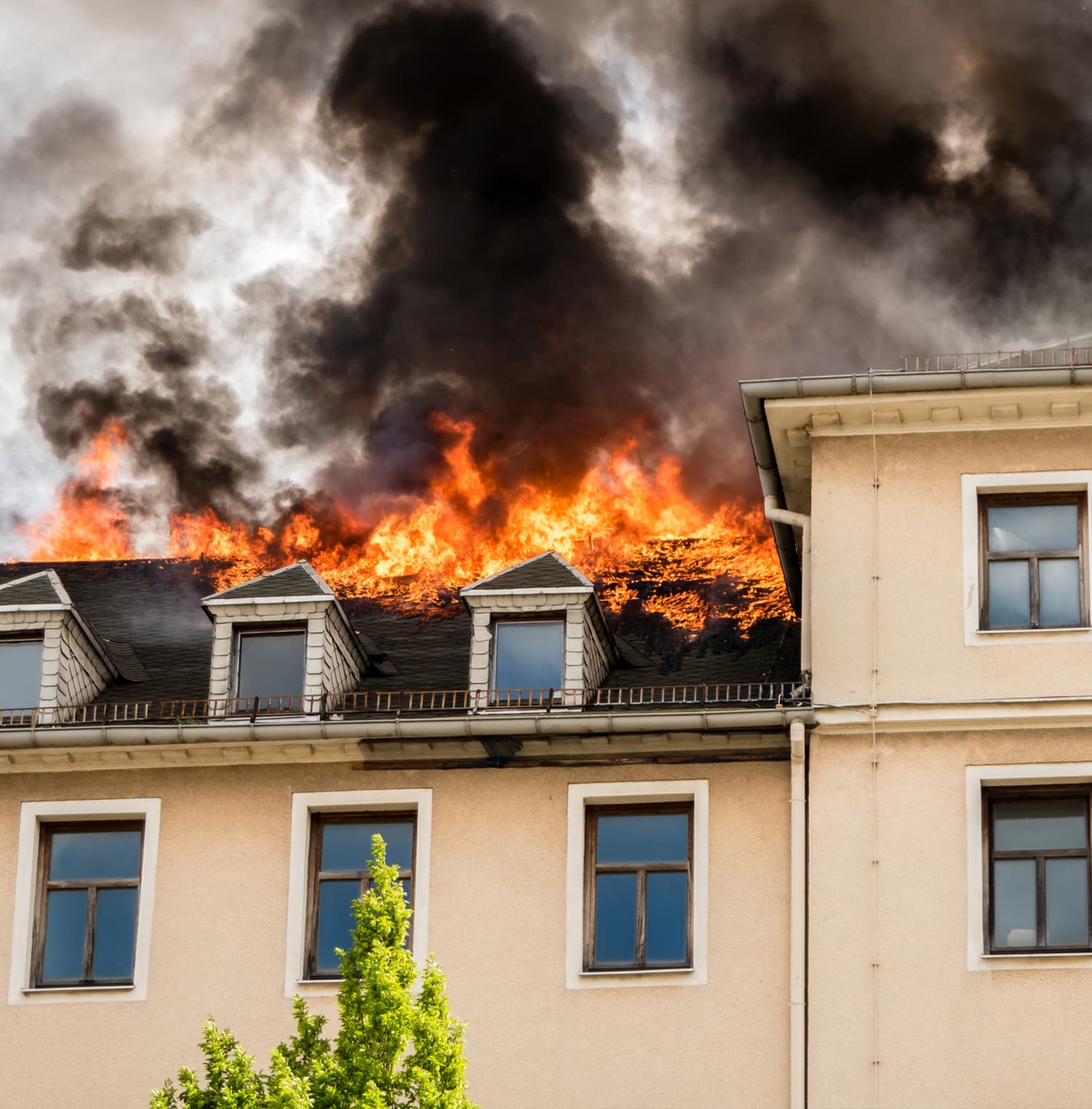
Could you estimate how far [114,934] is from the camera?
960 inches

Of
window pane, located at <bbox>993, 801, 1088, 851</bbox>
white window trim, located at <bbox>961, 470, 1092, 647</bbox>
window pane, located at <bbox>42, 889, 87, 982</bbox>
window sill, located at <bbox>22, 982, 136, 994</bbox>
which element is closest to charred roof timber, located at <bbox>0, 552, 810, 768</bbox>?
window pane, located at <bbox>42, 889, 87, 982</bbox>

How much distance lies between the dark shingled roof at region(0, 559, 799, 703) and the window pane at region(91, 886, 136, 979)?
259 cm

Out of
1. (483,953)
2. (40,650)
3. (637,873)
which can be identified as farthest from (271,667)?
(637,873)

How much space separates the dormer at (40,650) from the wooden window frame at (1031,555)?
9494 mm

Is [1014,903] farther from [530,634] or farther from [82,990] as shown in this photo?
[82,990]

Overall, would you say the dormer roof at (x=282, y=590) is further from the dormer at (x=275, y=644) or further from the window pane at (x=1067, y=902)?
the window pane at (x=1067, y=902)

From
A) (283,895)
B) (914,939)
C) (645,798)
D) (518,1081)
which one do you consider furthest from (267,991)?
(914,939)

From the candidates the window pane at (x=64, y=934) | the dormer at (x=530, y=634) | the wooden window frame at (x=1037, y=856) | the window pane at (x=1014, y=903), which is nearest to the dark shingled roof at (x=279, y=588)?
the dormer at (x=530, y=634)

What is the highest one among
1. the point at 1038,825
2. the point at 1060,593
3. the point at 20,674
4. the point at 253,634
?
the point at 1060,593

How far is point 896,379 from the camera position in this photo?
24172 mm

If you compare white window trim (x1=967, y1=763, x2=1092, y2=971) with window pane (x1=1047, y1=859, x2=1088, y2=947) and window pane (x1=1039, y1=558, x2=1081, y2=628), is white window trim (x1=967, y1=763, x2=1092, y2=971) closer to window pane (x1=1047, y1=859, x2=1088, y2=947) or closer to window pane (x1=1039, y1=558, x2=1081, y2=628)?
window pane (x1=1047, y1=859, x2=1088, y2=947)

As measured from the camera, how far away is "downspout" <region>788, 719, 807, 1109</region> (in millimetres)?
22328

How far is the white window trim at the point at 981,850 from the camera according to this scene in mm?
22188

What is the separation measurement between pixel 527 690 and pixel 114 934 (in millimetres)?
4831
